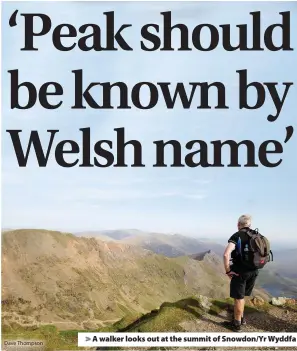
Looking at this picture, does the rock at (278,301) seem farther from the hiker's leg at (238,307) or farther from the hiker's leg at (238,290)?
the hiker's leg at (238,290)

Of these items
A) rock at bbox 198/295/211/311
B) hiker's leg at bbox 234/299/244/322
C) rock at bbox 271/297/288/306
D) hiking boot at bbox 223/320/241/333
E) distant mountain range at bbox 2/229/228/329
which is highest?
hiker's leg at bbox 234/299/244/322

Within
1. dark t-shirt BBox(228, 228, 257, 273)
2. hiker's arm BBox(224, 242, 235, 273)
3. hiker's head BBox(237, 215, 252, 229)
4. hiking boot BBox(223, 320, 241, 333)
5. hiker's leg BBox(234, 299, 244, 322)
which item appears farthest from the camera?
hiking boot BBox(223, 320, 241, 333)

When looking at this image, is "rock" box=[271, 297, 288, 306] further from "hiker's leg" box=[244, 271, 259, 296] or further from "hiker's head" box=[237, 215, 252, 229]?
"hiker's head" box=[237, 215, 252, 229]

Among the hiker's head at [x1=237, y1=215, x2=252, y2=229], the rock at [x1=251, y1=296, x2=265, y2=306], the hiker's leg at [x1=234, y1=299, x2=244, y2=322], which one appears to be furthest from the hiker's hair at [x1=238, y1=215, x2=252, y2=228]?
the rock at [x1=251, y1=296, x2=265, y2=306]

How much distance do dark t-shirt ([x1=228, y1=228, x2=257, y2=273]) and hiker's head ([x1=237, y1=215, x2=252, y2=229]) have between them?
7.9 inches

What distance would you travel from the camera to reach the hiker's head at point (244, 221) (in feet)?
49.7

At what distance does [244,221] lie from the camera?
15148mm

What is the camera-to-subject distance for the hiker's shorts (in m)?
15.2

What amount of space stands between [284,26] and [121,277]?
52.5m

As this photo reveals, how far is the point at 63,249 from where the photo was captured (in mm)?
55969
